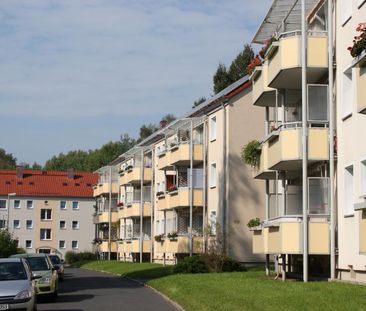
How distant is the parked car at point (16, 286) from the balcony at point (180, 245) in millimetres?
21871

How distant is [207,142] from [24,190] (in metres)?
57.7

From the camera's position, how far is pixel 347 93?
22.3m

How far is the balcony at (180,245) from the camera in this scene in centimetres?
4162

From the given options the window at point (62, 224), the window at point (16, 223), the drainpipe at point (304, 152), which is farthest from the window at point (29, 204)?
the drainpipe at point (304, 152)

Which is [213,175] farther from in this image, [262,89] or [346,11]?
[346,11]

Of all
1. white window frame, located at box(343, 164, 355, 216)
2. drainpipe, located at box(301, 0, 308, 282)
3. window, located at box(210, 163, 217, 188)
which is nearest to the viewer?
white window frame, located at box(343, 164, 355, 216)

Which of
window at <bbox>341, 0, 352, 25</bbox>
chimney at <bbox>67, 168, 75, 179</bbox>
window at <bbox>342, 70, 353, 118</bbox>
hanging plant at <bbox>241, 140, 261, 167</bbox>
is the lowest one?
hanging plant at <bbox>241, 140, 261, 167</bbox>

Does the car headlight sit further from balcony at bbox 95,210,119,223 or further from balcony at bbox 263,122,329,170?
balcony at bbox 95,210,119,223

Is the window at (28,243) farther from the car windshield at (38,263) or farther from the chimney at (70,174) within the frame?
the car windshield at (38,263)

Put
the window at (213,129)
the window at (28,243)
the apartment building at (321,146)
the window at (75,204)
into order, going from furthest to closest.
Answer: the window at (75,204)
the window at (28,243)
the window at (213,129)
the apartment building at (321,146)

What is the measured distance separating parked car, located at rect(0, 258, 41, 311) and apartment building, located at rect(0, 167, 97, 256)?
75751 mm

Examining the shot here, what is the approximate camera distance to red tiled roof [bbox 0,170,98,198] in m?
96.3

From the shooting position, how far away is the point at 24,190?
96.2m

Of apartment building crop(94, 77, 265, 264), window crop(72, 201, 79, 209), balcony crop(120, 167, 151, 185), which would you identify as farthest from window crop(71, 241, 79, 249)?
apartment building crop(94, 77, 265, 264)
